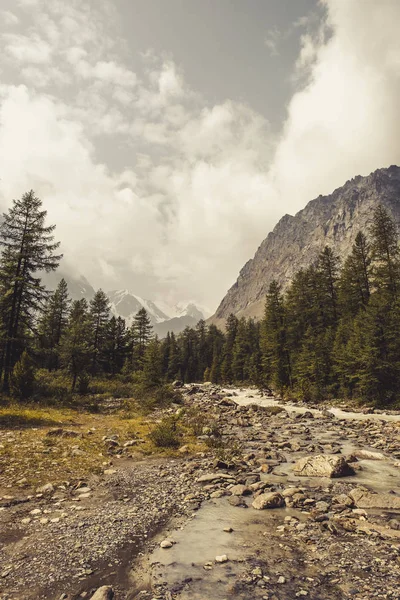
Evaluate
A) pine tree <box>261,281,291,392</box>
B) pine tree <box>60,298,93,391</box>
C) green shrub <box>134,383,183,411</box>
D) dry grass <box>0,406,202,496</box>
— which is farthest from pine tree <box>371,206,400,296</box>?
pine tree <box>60,298,93,391</box>

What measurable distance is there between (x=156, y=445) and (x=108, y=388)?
25895 millimetres

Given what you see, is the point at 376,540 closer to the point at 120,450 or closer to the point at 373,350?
the point at 120,450

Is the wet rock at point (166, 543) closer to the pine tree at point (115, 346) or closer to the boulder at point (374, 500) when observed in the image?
the boulder at point (374, 500)

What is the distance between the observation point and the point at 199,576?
5.37m

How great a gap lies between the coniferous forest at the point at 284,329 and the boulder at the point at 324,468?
769 inches

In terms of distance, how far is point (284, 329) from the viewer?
141 feet

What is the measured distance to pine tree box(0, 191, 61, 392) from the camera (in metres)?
25.9

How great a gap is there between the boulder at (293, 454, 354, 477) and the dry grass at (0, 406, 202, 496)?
5.16 m

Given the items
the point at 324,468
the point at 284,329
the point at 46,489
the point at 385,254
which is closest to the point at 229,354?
Result: the point at 284,329

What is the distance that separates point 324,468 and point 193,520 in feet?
19.0

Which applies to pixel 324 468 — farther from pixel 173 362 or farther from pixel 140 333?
pixel 173 362

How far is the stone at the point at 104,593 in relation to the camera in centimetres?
469

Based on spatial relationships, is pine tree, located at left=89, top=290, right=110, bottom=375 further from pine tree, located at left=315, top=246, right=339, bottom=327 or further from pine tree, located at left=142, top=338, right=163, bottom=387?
pine tree, located at left=315, top=246, right=339, bottom=327

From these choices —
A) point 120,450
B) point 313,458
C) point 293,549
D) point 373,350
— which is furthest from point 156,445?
point 373,350
